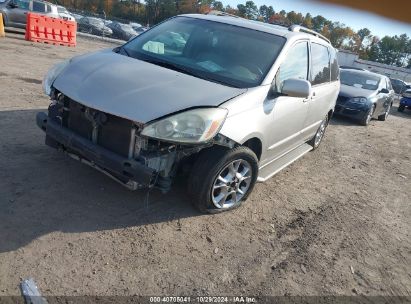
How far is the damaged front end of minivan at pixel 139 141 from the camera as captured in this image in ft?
10.6

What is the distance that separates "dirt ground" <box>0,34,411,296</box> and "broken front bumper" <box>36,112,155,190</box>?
0.45 m

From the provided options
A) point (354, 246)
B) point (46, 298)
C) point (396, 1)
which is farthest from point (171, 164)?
point (396, 1)

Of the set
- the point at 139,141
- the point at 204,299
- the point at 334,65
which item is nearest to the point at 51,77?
the point at 139,141

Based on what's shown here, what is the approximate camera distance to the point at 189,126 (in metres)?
3.32

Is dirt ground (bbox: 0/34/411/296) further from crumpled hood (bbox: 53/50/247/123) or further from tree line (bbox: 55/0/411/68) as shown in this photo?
tree line (bbox: 55/0/411/68)

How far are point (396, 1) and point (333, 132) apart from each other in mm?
6223

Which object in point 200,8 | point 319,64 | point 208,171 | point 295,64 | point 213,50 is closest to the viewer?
point 208,171

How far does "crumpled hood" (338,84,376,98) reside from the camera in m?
10.9

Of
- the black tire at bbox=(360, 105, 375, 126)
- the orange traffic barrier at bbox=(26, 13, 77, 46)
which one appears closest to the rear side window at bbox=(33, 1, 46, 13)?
the orange traffic barrier at bbox=(26, 13, 77, 46)

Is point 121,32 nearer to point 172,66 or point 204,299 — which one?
point 172,66

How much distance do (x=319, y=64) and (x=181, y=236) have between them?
11.0 feet

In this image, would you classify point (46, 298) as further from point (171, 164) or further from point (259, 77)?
point (259, 77)

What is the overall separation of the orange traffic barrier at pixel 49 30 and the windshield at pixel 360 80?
38.2ft

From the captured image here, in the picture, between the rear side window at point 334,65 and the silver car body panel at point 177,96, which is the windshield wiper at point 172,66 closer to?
the silver car body panel at point 177,96
